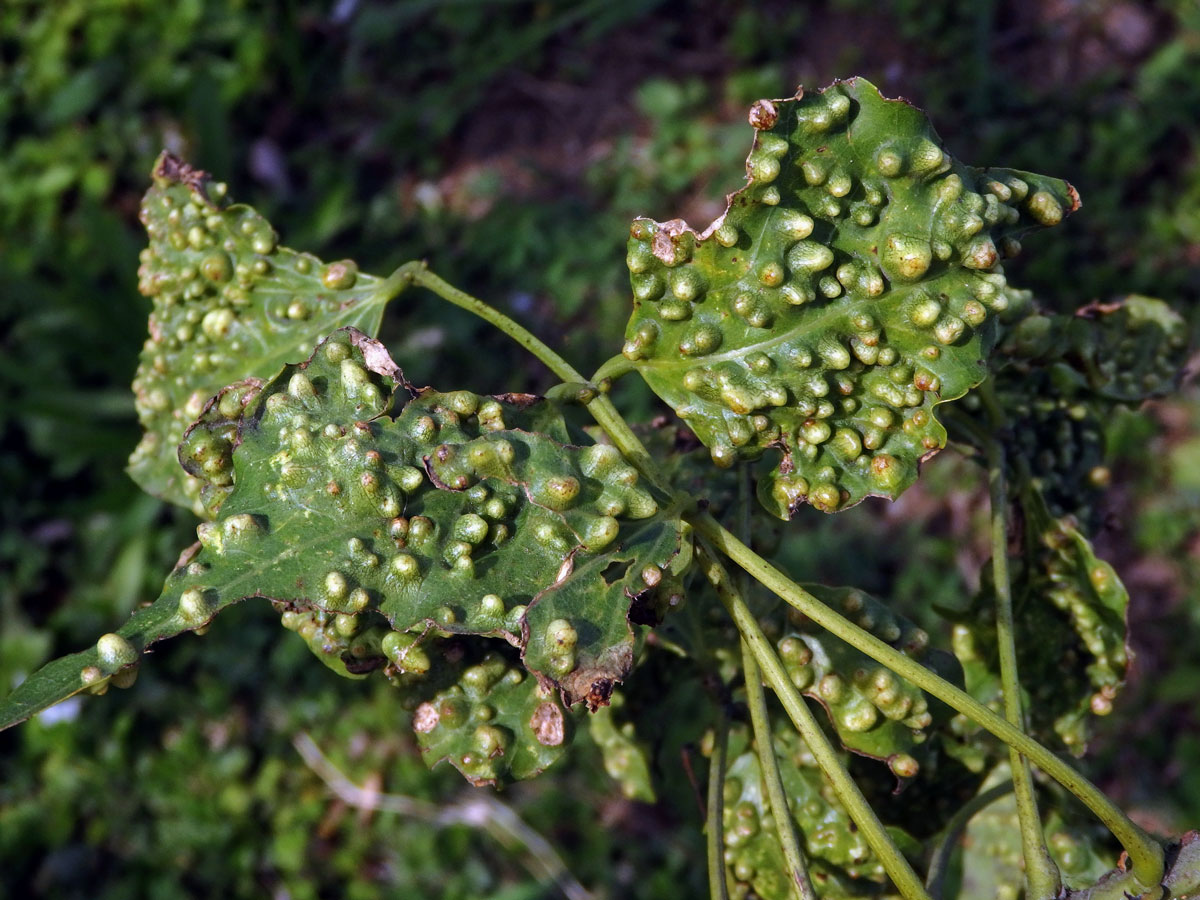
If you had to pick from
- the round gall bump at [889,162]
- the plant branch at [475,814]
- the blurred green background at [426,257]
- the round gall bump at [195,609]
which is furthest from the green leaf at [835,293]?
the plant branch at [475,814]

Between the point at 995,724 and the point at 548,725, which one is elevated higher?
the point at 995,724

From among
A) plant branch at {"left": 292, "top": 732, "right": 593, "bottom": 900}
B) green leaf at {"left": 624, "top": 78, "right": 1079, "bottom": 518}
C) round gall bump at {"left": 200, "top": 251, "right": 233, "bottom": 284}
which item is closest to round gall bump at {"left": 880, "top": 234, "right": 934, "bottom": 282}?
green leaf at {"left": 624, "top": 78, "right": 1079, "bottom": 518}

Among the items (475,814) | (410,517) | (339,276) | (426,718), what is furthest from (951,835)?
(475,814)

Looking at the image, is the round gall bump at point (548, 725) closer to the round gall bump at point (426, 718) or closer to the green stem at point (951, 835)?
the round gall bump at point (426, 718)

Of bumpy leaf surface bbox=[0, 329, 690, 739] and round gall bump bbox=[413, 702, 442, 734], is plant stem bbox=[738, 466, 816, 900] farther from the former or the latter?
round gall bump bbox=[413, 702, 442, 734]

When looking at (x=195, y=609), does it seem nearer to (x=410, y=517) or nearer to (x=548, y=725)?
(x=410, y=517)
